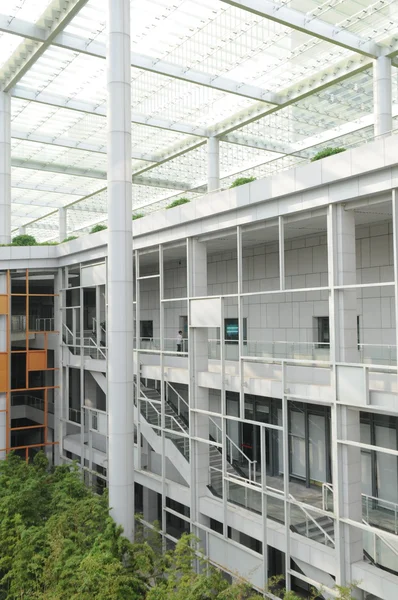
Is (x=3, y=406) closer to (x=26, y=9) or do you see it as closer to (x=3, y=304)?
(x=3, y=304)

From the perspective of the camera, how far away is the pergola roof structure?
22672 millimetres

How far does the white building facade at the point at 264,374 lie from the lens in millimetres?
13273

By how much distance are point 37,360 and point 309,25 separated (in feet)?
61.7

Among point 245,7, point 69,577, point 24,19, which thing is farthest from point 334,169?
point 24,19

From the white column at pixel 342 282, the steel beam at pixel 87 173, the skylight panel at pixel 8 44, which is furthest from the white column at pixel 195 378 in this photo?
the steel beam at pixel 87 173

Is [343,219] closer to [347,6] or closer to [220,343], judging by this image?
[220,343]

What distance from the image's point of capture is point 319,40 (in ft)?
81.2

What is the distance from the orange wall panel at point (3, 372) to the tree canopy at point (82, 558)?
5690 millimetres

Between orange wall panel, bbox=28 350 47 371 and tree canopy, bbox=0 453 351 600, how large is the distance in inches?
279

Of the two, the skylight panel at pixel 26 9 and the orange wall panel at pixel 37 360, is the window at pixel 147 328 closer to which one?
the orange wall panel at pixel 37 360

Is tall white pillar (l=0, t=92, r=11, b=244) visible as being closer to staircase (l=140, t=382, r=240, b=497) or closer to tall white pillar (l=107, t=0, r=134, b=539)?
staircase (l=140, t=382, r=240, b=497)

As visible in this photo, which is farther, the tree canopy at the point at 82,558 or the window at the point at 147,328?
the window at the point at 147,328

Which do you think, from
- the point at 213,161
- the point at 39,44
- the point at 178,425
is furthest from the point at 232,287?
the point at 39,44

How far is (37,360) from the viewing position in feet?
87.9
